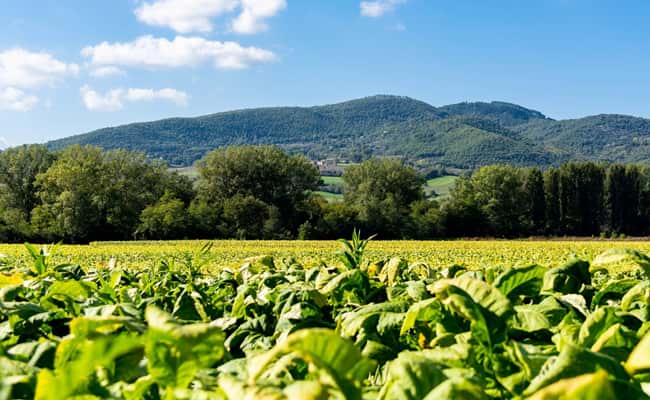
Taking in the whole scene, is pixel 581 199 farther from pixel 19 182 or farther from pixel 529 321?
pixel 529 321

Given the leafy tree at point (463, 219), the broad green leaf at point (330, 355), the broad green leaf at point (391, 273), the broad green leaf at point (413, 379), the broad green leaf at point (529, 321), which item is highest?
the broad green leaf at point (330, 355)

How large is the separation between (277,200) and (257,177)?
3962mm

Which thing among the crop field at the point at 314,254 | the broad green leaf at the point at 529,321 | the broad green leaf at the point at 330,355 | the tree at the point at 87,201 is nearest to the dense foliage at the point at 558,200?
Result: the tree at the point at 87,201

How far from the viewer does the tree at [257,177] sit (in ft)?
214

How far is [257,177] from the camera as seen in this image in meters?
66.7

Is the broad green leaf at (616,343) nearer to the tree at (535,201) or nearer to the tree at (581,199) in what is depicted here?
the tree at (535,201)

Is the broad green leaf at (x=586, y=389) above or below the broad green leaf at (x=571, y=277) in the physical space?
above

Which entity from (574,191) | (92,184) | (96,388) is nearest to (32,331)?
(96,388)

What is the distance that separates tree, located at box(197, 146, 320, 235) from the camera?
65125mm

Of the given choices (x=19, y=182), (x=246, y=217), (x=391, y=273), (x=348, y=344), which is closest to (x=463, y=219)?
(x=246, y=217)

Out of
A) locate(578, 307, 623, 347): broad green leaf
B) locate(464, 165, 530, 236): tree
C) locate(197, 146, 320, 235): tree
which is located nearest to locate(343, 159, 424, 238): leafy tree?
locate(197, 146, 320, 235): tree

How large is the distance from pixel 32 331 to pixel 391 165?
72.7 metres

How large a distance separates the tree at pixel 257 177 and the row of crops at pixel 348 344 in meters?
62.1

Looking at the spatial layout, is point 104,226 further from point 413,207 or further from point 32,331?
point 32,331
